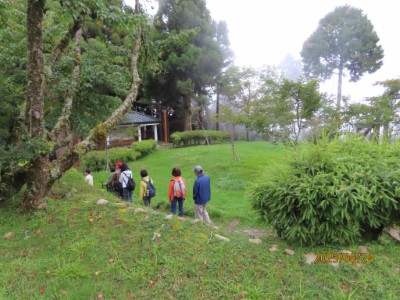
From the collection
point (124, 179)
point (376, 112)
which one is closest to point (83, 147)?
point (124, 179)

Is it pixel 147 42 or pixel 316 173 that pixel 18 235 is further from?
Result: pixel 147 42

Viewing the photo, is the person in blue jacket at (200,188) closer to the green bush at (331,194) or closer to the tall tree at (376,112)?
the green bush at (331,194)

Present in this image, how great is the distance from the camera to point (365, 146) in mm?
3604

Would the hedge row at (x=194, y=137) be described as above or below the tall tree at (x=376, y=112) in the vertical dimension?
below

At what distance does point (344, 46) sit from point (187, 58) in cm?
1501

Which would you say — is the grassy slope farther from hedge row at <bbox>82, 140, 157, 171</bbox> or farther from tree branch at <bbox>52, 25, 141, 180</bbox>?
hedge row at <bbox>82, 140, 157, 171</bbox>

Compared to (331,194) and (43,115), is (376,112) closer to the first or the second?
(331,194)

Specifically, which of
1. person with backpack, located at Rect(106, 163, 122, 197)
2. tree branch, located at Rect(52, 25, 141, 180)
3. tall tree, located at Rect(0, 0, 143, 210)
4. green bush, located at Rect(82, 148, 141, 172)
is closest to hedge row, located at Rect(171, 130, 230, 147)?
green bush, located at Rect(82, 148, 141, 172)

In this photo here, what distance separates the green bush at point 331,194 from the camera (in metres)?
2.97
